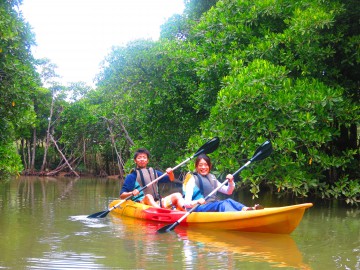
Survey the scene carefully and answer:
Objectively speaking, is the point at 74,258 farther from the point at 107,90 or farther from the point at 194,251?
the point at 107,90

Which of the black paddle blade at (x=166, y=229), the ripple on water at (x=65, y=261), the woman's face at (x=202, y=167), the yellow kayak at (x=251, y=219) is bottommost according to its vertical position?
the ripple on water at (x=65, y=261)

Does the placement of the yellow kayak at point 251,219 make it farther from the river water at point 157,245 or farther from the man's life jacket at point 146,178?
the man's life jacket at point 146,178

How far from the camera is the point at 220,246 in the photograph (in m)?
5.23

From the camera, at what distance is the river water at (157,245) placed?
4305 millimetres

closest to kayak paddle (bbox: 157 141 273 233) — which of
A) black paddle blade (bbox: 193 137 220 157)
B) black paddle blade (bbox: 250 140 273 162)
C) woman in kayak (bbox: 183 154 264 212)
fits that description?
black paddle blade (bbox: 250 140 273 162)

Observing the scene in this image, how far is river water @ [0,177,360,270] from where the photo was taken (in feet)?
14.1

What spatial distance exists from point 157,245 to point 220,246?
0.66m

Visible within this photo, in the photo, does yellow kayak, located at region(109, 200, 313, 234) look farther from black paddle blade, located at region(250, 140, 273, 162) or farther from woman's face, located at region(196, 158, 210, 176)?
black paddle blade, located at region(250, 140, 273, 162)

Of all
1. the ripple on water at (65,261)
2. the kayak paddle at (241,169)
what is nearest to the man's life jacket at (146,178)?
the kayak paddle at (241,169)

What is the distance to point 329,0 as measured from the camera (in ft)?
27.6

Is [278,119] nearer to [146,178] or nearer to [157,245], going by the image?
[146,178]

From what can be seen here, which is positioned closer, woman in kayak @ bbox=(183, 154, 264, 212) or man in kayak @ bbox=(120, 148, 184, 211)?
woman in kayak @ bbox=(183, 154, 264, 212)

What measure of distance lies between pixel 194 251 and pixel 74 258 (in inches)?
46.8

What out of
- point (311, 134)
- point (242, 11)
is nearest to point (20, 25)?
point (242, 11)
